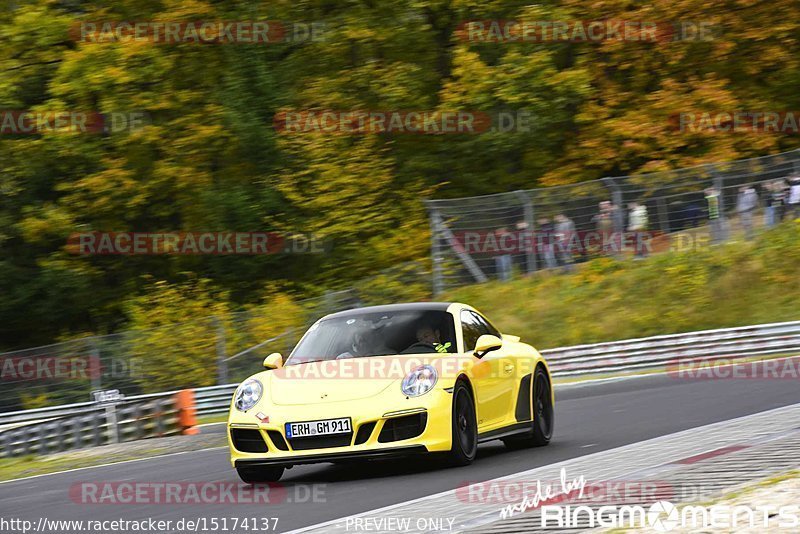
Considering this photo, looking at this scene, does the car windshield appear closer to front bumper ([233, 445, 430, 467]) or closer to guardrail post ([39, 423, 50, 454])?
front bumper ([233, 445, 430, 467])

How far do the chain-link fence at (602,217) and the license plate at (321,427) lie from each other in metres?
18.0

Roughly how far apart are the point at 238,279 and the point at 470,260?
480 inches

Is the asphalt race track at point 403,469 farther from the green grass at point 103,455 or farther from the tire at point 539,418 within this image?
the green grass at point 103,455

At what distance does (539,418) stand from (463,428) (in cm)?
179

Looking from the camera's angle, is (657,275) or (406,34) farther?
(406,34)

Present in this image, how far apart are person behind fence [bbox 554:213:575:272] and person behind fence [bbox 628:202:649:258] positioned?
118cm

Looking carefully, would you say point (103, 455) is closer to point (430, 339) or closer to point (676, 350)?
point (430, 339)

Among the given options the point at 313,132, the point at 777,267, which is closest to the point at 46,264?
the point at 313,132

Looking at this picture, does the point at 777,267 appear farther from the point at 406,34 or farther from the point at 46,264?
the point at 46,264

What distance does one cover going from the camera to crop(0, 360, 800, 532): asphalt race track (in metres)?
8.80

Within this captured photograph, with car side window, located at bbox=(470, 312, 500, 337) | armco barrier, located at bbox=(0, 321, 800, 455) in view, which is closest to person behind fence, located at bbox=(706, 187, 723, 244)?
armco barrier, located at bbox=(0, 321, 800, 455)

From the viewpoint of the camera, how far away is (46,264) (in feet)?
126

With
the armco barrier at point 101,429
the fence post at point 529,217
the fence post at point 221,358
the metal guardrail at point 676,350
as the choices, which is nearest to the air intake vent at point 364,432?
the armco barrier at point 101,429

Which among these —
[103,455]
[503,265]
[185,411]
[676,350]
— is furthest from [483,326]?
[503,265]
